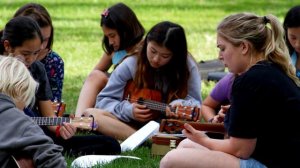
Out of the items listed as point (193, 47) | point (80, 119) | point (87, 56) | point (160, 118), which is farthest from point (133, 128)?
point (193, 47)

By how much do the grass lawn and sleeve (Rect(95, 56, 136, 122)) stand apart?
Answer: 0.64m

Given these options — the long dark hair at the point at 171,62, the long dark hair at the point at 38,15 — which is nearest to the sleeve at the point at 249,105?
the long dark hair at the point at 171,62

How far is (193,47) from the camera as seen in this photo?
39.8 feet

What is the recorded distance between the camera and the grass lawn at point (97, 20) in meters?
10.6

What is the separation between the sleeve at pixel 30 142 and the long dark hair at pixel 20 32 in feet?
5.84

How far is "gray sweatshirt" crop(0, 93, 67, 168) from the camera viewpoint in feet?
13.7

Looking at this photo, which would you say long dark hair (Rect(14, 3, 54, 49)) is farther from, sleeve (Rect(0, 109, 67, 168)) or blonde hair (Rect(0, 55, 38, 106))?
sleeve (Rect(0, 109, 67, 168))

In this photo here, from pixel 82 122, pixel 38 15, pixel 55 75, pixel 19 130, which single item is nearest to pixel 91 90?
pixel 55 75

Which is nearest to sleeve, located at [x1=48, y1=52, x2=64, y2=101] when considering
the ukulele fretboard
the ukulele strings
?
the ukulele strings

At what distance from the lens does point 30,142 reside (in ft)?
13.7

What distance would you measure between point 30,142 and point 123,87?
282 cm

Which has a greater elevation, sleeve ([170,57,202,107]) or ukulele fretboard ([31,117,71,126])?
ukulele fretboard ([31,117,71,126])

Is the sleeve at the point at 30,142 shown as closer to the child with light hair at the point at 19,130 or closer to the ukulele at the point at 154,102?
the child with light hair at the point at 19,130

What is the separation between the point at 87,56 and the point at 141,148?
5.09 meters
